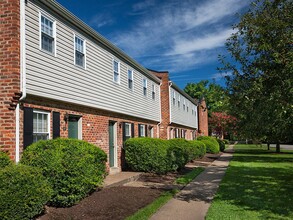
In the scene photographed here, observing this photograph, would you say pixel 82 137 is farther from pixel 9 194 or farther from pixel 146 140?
pixel 9 194

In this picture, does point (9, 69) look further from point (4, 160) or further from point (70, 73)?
point (70, 73)

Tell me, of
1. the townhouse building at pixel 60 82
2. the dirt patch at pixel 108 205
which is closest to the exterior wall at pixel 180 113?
the townhouse building at pixel 60 82

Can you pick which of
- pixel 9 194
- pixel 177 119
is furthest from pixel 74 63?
pixel 177 119

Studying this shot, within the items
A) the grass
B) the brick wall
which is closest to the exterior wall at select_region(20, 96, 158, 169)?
the grass

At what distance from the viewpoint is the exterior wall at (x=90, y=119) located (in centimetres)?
870

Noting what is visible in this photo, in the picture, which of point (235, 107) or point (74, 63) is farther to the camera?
point (74, 63)

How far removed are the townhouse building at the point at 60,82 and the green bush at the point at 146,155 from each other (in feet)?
2.83

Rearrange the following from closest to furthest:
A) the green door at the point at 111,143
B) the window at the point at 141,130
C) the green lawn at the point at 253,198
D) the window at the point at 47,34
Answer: the green lawn at the point at 253,198 < the window at the point at 47,34 < the green door at the point at 111,143 < the window at the point at 141,130

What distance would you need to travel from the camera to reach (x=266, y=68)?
764 cm

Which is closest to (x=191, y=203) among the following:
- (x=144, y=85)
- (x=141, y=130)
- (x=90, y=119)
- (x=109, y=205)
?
(x=109, y=205)

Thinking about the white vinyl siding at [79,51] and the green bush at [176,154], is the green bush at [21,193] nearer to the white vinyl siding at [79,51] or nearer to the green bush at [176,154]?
the white vinyl siding at [79,51]

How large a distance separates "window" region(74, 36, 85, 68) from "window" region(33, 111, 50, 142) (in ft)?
8.69

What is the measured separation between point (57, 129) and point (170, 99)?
1431 cm

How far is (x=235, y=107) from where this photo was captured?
8.20 meters
